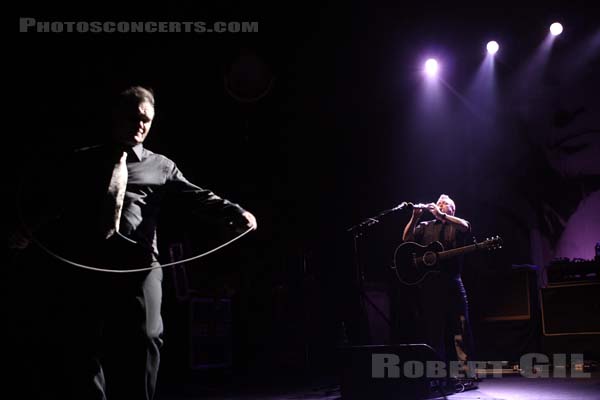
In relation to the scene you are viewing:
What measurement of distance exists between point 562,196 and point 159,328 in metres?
6.38

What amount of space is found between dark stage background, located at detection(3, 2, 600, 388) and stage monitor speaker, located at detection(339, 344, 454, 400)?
248 cm

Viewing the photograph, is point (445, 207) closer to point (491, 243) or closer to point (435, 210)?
point (435, 210)

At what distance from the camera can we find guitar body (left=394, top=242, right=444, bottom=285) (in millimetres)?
5000

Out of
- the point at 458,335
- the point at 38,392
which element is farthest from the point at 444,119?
the point at 38,392

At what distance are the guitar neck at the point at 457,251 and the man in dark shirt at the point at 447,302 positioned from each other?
0.23ft

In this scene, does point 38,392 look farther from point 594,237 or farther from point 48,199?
point 594,237

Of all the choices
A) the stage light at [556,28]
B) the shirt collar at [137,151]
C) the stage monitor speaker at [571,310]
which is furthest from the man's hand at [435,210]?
the stage light at [556,28]

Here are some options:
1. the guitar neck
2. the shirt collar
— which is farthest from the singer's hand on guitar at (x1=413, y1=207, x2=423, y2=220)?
the shirt collar

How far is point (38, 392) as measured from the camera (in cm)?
376

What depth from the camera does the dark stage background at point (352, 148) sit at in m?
6.85

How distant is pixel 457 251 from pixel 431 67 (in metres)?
3.85

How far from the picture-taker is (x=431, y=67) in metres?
7.85

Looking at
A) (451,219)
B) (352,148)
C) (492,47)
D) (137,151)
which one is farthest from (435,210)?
(492,47)

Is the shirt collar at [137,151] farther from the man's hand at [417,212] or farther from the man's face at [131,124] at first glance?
the man's hand at [417,212]
